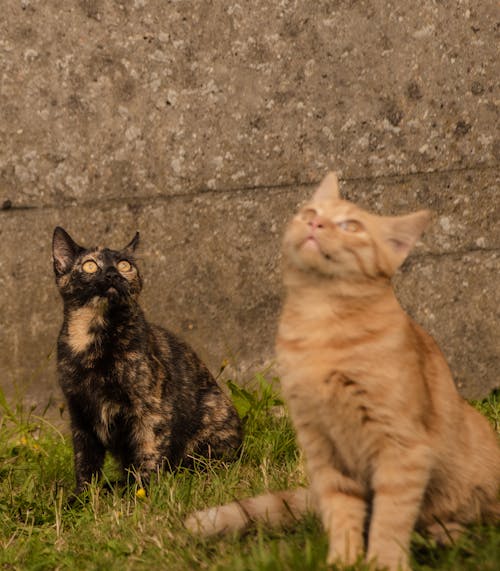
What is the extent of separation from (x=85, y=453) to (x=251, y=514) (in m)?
1.16

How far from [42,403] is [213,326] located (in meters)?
1.03

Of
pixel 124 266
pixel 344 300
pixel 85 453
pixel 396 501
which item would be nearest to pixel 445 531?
pixel 396 501

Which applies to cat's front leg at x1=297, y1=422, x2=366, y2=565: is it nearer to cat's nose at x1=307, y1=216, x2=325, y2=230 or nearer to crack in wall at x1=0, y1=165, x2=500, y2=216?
cat's nose at x1=307, y1=216, x2=325, y2=230

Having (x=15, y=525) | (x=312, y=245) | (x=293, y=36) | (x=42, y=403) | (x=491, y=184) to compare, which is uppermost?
(x=293, y=36)

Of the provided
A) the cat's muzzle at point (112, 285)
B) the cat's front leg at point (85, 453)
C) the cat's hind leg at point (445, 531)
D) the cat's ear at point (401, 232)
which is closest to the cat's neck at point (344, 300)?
the cat's ear at point (401, 232)

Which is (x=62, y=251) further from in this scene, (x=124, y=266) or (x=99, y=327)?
(x=99, y=327)

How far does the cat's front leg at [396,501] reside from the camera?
7.85ft

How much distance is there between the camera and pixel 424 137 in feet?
14.8

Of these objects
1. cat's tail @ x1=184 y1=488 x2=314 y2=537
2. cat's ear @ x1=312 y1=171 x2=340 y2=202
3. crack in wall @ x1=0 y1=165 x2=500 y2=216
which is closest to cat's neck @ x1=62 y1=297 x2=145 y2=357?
crack in wall @ x1=0 y1=165 x2=500 y2=216

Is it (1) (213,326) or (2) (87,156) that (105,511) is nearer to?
(1) (213,326)

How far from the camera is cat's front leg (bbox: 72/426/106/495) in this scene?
3762 millimetres

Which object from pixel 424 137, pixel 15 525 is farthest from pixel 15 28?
pixel 15 525

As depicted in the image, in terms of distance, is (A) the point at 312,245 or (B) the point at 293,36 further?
(B) the point at 293,36

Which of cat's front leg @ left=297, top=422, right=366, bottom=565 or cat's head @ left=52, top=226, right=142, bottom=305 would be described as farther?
cat's head @ left=52, top=226, right=142, bottom=305
